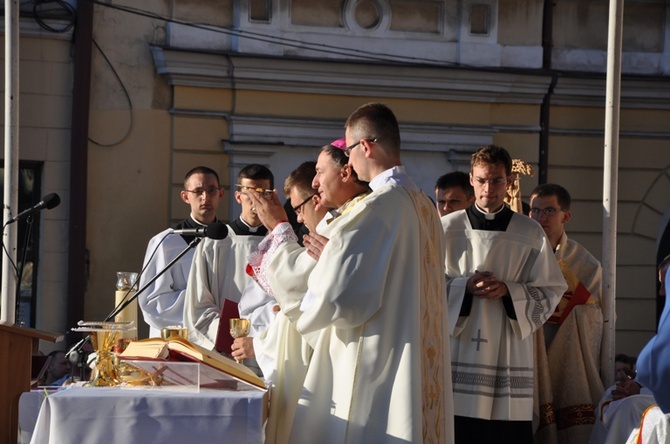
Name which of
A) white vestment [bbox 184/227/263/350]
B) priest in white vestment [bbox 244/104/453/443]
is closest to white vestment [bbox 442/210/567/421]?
white vestment [bbox 184/227/263/350]

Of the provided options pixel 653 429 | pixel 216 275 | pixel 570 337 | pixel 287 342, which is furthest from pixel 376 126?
pixel 570 337

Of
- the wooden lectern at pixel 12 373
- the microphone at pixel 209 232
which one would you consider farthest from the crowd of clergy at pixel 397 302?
the wooden lectern at pixel 12 373

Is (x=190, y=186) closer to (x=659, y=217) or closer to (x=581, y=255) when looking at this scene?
(x=581, y=255)

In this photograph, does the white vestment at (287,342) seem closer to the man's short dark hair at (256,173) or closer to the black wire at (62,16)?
the man's short dark hair at (256,173)

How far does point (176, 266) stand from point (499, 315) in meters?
2.30

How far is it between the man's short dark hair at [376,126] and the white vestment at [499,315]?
1.60 m

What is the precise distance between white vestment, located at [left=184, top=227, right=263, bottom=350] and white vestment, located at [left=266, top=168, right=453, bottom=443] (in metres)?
2.27

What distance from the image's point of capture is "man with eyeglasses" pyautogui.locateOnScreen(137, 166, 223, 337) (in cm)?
755

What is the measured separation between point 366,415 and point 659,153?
27.6ft

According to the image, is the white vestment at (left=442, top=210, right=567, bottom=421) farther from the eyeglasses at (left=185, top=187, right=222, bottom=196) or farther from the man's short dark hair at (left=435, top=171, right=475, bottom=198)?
the eyeglasses at (left=185, top=187, right=222, bottom=196)

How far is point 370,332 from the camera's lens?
4746 millimetres

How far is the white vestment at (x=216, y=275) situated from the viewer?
7.08m

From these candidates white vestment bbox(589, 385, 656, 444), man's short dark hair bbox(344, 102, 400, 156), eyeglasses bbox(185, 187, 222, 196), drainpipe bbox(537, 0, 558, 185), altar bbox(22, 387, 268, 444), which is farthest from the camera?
drainpipe bbox(537, 0, 558, 185)

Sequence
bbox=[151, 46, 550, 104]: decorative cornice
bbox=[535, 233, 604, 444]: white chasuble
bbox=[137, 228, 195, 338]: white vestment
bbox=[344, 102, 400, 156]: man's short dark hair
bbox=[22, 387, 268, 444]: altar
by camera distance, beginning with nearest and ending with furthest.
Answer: bbox=[22, 387, 268, 444]: altar < bbox=[344, 102, 400, 156]: man's short dark hair < bbox=[535, 233, 604, 444]: white chasuble < bbox=[137, 228, 195, 338]: white vestment < bbox=[151, 46, 550, 104]: decorative cornice
